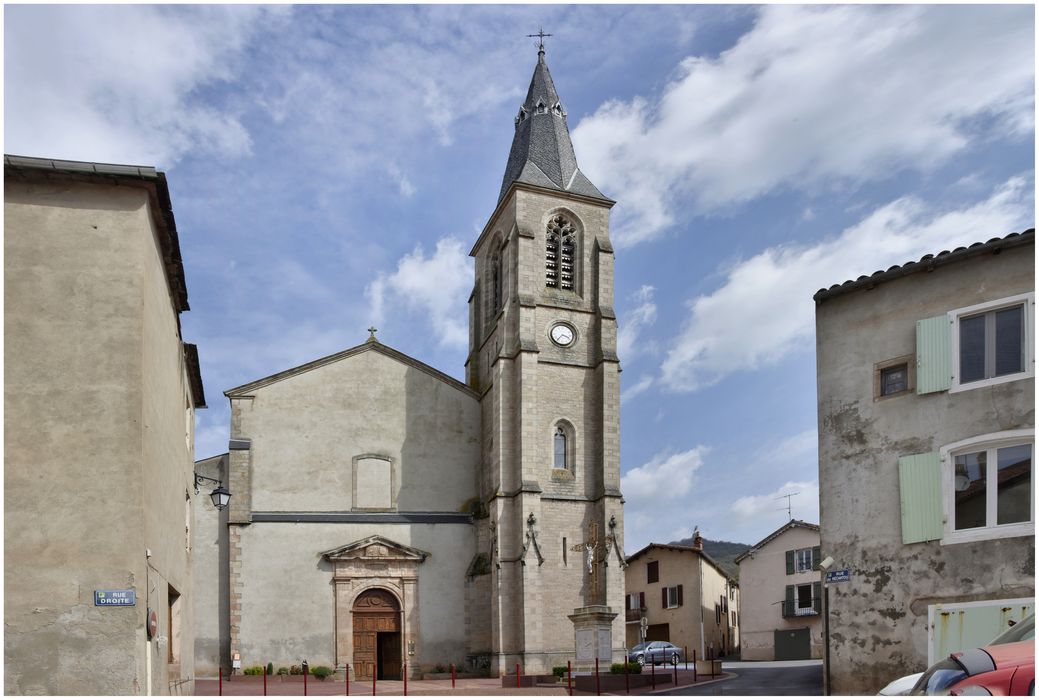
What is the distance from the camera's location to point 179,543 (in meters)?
18.0

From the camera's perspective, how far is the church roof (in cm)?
3419

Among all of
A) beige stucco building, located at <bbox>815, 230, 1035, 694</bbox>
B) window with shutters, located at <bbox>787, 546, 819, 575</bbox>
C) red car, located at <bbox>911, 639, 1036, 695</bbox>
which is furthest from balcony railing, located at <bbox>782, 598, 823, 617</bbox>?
red car, located at <bbox>911, 639, 1036, 695</bbox>

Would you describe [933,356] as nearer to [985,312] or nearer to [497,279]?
[985,312]

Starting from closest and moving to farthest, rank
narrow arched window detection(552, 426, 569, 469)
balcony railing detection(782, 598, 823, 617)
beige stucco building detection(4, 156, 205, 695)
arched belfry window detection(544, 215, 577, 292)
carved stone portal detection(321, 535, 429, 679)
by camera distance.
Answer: beige stucco building detection(4, 156, 205, 695) → carved stone portal detection(321, 535, 429, 679) → narrow arched window detection(552, 426, 569, 469) → arched belfry window detection(544, 215, 577, 292) → balcony railing detection(782, 598, 823, 617)

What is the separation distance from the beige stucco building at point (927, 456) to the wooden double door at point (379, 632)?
65.8 feet

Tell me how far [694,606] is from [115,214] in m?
37.5

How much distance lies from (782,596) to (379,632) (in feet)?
59.0

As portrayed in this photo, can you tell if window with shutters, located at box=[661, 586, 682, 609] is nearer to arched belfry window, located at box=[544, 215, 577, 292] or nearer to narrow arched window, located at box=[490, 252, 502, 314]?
narrow arched window, located at box=[490, 252, 502, 314]

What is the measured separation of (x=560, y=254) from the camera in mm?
37000

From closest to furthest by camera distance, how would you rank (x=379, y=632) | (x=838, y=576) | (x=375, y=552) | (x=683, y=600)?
(x=838, y=576) → (x=379, y=632) → (x=375, y=552) → (x=683, y=600)

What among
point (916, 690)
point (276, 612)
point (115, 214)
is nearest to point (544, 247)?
point (276, 612)

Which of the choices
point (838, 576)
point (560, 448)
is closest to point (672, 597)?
point (560, 448)

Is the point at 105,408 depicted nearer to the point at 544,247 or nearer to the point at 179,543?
the point at 179,543

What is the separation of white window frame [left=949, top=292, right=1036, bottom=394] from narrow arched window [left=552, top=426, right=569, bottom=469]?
20.3m
